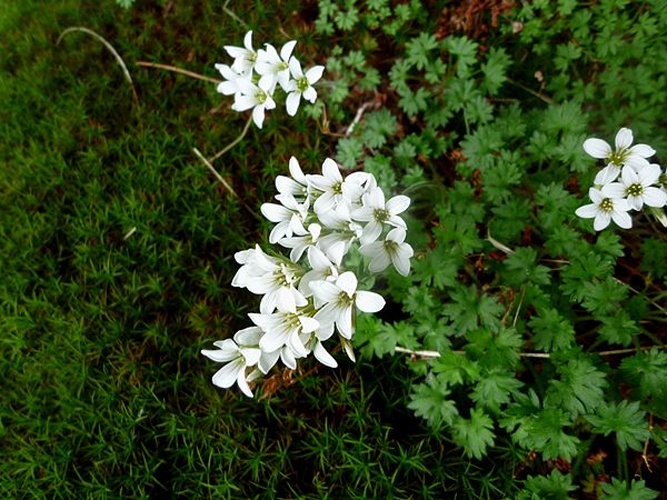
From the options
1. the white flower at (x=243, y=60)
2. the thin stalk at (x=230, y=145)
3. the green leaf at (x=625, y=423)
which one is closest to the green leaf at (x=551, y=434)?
the green leaf at (x=625, y=423)

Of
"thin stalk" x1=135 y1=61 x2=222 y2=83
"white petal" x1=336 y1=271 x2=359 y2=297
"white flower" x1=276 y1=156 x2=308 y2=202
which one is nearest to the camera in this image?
"white petal" x1=336 y1=271 x2=359 y2=297

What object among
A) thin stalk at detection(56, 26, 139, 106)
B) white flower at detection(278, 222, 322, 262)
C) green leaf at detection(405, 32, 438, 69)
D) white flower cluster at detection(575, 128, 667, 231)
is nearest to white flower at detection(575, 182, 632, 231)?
white flower cluster at detection(575, 128, 667, 231)

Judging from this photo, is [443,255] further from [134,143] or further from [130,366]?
[134,143]

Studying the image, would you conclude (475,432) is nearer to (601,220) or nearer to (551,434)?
(551,434)

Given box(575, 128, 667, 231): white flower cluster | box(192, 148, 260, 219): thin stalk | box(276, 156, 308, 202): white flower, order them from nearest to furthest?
box(276, 156, 308, 202): white flower
box(575, 128, 667, 231): white flower cluster
box(192, 148, 260, 219): thin stalk

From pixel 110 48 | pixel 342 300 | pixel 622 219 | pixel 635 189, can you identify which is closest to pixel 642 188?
pixel 635 189

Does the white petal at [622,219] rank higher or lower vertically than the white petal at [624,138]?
lower

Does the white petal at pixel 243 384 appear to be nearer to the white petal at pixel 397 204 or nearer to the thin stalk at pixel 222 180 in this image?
the white petal at pixel 397 204

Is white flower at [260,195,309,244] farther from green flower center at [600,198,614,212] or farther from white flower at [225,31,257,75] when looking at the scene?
green flower center at [600,198,614,212]
